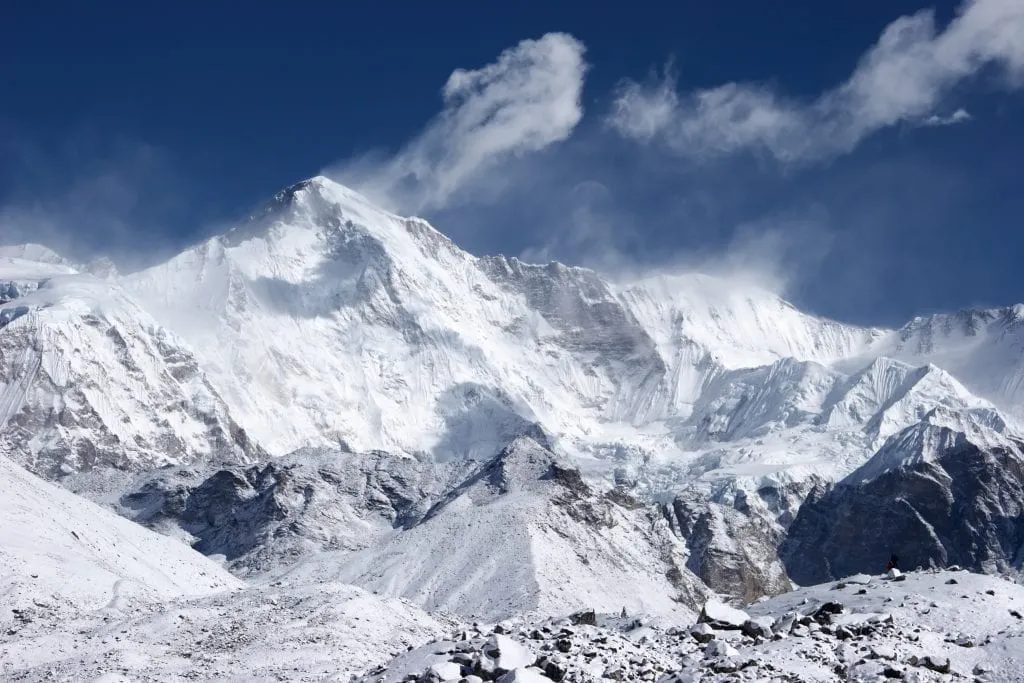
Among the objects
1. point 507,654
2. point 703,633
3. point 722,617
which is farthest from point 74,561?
point 507,654

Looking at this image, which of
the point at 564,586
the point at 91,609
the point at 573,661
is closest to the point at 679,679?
the point at 573,661

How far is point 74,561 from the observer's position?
101 m

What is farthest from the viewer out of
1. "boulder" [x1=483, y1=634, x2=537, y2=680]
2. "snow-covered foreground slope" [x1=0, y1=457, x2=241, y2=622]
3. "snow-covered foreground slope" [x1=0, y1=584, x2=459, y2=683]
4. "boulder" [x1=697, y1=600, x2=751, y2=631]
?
"snow-covered foreground slope" [x1=0, y1=457, x2=241, y2=622]

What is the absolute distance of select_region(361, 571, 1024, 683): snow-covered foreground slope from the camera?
52.2 m

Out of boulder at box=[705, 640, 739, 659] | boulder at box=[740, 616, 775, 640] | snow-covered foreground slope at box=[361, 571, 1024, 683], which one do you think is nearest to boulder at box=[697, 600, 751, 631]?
snow-covered foreground slope at box=[361, 571, 1024, 683]

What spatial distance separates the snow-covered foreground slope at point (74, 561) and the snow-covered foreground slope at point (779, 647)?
1371 inches

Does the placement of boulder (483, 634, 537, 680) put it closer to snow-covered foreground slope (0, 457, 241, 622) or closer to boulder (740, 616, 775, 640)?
boulder (740, 616, 775, 640)

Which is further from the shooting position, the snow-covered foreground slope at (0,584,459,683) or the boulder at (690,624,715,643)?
the snow-covered foreground slope at (0,584,459,683)

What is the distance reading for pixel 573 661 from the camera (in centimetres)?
5328

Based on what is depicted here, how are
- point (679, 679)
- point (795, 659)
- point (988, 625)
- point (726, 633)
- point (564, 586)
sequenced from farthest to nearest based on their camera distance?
1. point (564, 586)
2. point (988, 625)
3. point (726, 633)
4. point (795, 659)
5. point (679, 679)

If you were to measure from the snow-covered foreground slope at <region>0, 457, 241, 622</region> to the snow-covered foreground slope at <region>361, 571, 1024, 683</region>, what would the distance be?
3483 cm

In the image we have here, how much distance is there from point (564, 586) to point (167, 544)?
6068 cm

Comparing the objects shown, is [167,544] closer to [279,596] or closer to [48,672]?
[279,596]

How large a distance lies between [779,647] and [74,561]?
63.9 meters
